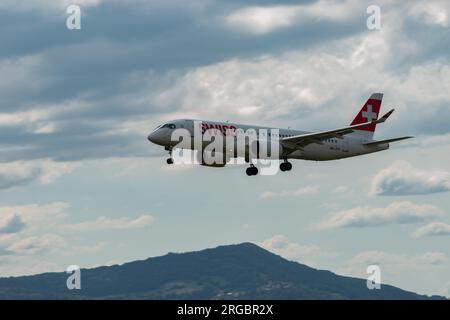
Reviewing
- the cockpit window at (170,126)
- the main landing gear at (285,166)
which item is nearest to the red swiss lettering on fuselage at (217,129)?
the cockpit window at (170,126)

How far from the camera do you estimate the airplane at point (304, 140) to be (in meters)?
99.1

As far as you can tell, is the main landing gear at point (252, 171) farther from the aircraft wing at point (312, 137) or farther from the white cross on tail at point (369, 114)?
the white cross on tail at point (369, 114)

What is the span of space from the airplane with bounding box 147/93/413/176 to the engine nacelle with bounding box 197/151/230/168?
0.41 ft

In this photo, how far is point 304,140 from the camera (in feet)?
349

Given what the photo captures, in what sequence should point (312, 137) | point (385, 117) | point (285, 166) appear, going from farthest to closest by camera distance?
point (285, 166) < point (312, 137) < point (385, 117)

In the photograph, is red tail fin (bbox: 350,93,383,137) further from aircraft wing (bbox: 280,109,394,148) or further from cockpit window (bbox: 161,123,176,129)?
cockpit window (bbox: 161,123,176,129)

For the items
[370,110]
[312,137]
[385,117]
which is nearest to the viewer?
[385,117]

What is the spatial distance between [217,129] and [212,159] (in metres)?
5.65

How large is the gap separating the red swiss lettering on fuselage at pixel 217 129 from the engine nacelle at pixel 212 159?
2.98 m

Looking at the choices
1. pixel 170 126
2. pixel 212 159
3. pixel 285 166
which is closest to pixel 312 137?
pixel 285 166

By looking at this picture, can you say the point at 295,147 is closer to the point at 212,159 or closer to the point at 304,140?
the point at 304,140

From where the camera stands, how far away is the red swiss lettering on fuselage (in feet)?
326

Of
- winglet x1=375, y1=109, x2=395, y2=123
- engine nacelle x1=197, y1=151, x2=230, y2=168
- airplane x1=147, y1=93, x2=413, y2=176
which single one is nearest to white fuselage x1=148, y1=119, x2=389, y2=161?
airplane x1=147, y1=93, x2=413, y2=176
